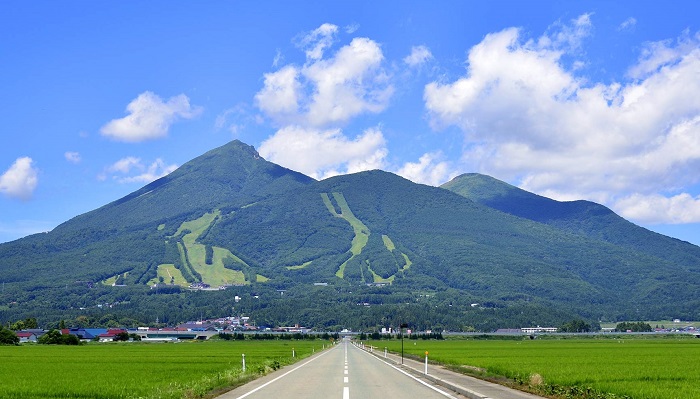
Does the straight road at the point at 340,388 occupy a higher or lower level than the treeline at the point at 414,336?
lower

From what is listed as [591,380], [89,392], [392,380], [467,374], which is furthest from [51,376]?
[591,380]

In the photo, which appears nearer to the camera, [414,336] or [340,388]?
[340,388]

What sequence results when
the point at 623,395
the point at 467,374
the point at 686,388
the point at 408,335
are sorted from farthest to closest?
1. the point at 408,335
2. the point at 467,374
3. the point at 686,388
4. the point at 623,395

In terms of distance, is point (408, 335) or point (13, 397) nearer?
point (13, 397)

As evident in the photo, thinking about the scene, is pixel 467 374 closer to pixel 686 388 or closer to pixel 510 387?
pixel 510 387

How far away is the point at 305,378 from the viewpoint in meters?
32.8

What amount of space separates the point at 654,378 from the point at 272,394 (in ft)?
59.9

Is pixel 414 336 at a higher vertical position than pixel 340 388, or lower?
higher

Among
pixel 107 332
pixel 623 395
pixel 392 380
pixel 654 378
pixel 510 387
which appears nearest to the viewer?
pixel 623 395

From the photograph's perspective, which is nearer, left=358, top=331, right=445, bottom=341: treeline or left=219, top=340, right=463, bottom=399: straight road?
left=219, top=340, right=463, bottom=399: straight road

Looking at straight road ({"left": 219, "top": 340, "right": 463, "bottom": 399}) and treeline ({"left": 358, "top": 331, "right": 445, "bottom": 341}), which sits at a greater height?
treeline ({"left": 358, "top": 331, "right": 445, "bottom": 341})

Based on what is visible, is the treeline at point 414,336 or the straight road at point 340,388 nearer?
the straight road at point 340,388

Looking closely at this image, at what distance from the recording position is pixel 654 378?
33.7 m

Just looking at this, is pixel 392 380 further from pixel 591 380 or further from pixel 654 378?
pixel 654 378
